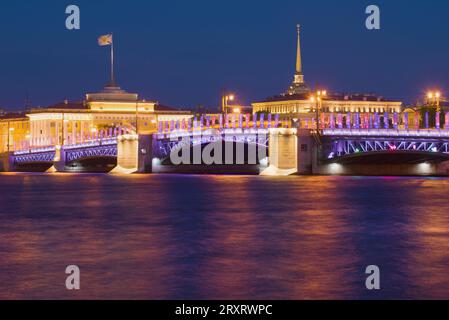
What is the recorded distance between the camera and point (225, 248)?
921 inches

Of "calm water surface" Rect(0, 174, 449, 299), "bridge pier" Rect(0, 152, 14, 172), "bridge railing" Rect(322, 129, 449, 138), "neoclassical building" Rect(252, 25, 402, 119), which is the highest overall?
"neoclassical building" Rect(252, 25, 402, 119)

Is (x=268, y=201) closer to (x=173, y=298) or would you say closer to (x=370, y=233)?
(x=370, y=233)

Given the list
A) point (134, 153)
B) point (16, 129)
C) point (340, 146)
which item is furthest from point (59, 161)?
point (16, 129)

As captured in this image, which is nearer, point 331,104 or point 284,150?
point 284,150

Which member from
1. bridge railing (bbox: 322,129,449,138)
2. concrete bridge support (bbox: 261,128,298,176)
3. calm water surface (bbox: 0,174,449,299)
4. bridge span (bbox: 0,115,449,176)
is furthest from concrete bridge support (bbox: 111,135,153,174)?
calm water surface (bbox: 0,174,449,299)

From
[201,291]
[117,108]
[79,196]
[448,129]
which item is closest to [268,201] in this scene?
[79,196]

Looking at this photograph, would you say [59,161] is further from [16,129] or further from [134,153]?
[16,129]

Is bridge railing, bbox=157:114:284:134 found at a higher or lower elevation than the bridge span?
higher

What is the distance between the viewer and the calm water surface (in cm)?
1730

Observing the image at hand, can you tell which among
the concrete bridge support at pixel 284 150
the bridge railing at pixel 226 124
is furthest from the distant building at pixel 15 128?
the concrete bridge support at pixel 284 150

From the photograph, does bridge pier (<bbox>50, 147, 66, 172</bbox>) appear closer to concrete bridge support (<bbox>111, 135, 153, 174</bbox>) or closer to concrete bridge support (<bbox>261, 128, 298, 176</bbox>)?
concrete bridge support (<bbox>111, 135, 153, 174</bbox>)

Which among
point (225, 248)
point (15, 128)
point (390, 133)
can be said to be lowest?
point (225, 248)

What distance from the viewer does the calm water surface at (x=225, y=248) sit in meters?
17.3
